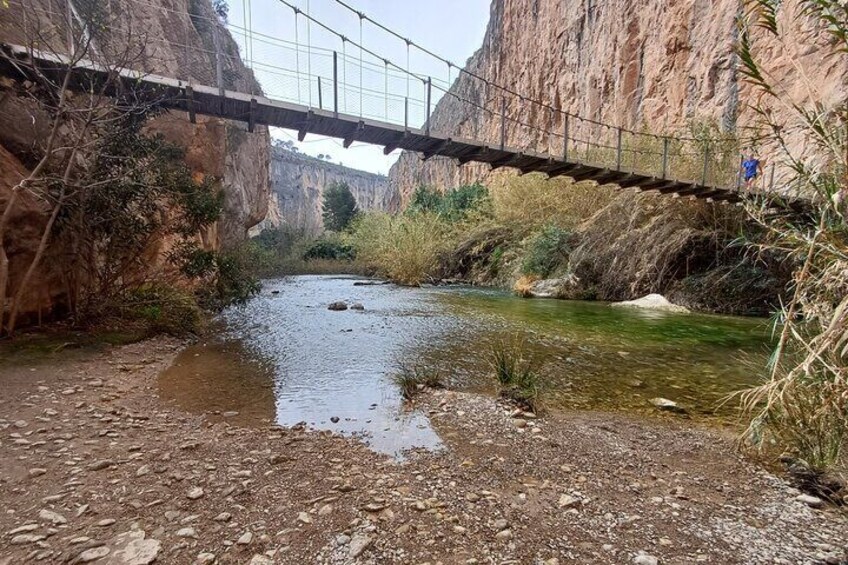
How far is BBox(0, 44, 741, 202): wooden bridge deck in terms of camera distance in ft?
13.9

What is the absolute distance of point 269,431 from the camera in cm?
238

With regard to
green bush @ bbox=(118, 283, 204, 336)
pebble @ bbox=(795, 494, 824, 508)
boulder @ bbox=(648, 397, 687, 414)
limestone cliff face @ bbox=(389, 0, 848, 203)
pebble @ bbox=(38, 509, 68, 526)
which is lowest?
boulder @ bbox=(648, 397, 687, 414)

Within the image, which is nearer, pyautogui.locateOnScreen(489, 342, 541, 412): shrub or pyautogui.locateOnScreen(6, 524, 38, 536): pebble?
pyautogui.locateOnScreen(6, 524, 38, 536): pebble

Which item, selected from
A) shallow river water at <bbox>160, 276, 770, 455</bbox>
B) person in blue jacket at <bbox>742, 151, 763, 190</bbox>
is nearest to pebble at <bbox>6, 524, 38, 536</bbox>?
shallow river water at <bbox>160, 276, 770, 455</bbox>

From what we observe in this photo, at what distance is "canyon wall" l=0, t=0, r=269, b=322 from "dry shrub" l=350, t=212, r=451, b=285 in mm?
5143

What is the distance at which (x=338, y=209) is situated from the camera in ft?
96.9

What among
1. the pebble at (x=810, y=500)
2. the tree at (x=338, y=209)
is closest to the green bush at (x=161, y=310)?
the pebble at (x=810, y=500)

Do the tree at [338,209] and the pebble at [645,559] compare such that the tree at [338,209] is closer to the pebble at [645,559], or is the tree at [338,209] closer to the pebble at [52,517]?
the pebble at [52,517]

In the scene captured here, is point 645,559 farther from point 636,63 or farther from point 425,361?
point 636,63

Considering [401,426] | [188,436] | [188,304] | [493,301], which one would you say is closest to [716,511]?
[401,426]

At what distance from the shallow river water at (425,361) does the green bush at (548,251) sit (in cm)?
415

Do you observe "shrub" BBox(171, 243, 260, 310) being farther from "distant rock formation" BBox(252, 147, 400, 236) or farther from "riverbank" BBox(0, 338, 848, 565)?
"distant rock formation" BBox(252, 147, 400, 236)

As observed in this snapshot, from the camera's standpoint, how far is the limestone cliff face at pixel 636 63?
10028 millimetres

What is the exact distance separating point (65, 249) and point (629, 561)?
5.11 m
